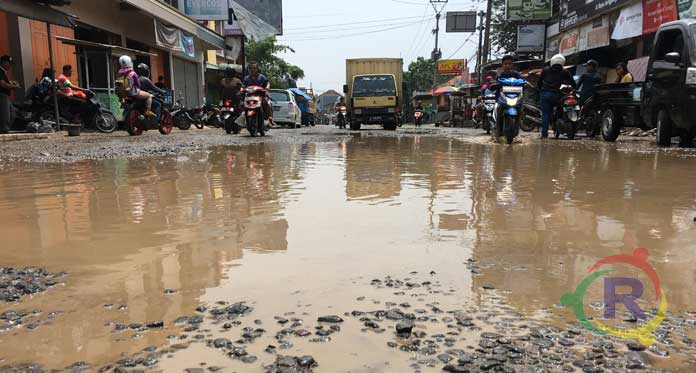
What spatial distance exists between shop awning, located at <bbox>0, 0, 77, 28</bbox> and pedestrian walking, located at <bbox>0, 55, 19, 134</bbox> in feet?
3.57

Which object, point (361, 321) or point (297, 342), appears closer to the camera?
point (297, 342)

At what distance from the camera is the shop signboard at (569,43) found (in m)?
19.0

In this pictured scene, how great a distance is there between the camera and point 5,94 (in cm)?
941

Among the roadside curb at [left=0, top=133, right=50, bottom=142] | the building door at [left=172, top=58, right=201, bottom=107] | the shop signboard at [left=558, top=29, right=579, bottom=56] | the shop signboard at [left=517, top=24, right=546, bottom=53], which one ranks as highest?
the shop signboard at [left=517, top=24, right=546, bottom=53]

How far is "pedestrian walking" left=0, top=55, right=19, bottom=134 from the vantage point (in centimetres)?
935

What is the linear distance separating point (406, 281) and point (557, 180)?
9.24ft

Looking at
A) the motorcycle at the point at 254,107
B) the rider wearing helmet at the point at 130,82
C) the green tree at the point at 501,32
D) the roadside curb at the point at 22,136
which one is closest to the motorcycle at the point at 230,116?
the motorcycle at the point at 254,107

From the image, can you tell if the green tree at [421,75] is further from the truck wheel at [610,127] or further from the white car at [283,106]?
the truck wheel at [610,127]

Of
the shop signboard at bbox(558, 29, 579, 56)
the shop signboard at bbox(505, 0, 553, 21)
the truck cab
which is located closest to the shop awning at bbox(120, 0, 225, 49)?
the truck cab

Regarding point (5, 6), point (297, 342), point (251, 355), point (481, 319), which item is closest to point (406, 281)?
point (481, 319)

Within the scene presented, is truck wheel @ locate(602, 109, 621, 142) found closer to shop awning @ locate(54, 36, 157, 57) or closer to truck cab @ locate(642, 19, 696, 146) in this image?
truck cab @ locate(642, 19, 696, 146)

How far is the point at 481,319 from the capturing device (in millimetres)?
1510

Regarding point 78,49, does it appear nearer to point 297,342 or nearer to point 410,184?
point 410,184

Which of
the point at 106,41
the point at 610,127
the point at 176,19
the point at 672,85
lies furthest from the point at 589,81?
the point at 176,19
